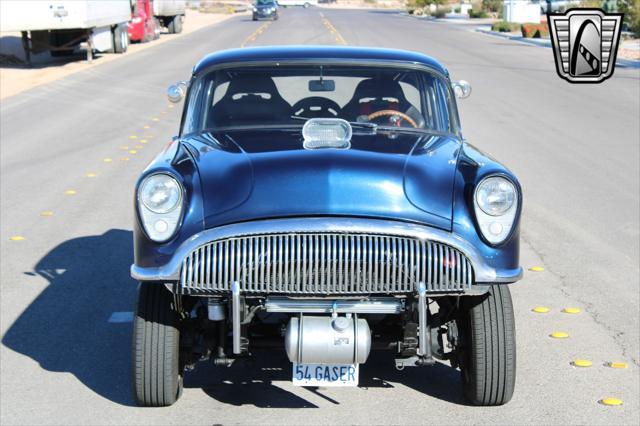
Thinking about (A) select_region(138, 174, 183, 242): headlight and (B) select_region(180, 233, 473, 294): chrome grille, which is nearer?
(B) select_region(180, 233, 473, 294): chrome grille

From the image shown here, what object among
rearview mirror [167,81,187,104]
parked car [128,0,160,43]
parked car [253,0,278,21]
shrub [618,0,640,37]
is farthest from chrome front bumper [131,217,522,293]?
parked car [253,0,278,21]

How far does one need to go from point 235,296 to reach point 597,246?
17.2ft

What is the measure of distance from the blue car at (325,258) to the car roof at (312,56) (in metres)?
0.93

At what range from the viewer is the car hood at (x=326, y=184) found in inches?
202

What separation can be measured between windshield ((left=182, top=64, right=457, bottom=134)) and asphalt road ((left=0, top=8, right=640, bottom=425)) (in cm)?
137

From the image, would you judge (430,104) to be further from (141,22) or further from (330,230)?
(141,22)

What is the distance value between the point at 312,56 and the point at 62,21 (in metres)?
23.9

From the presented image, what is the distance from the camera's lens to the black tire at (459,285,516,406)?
5383mm

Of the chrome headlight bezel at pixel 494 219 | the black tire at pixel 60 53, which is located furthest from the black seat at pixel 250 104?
the black tire at pixel 60 53

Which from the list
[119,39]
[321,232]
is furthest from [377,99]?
[119,39]

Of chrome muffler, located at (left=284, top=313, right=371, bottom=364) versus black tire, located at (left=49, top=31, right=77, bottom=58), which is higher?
chrome muffler, located at (left=284, top=313, right=371, bottom=364)

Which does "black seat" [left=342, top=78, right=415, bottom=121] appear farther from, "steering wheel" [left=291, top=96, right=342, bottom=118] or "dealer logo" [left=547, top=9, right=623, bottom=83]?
"dealer logo" [left=547, top=9, right=623, bottom=83]

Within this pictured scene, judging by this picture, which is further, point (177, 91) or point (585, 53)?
point (585, 53)

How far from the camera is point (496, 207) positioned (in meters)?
5.27
